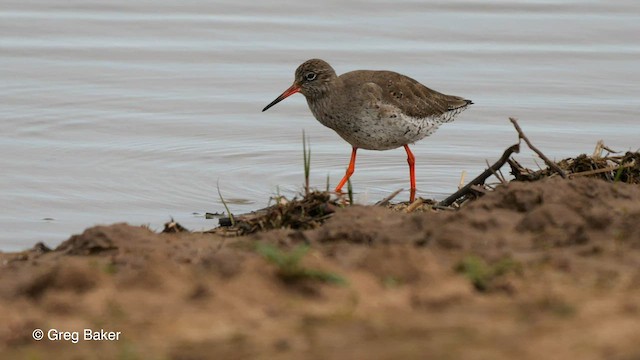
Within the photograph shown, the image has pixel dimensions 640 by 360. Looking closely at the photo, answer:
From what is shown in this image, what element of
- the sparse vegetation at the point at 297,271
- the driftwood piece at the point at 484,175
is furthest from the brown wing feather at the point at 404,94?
the sparse vegetation at the point at 297,271

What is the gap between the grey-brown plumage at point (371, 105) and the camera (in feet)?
34.5

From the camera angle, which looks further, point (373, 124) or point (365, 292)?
point (373, 124)

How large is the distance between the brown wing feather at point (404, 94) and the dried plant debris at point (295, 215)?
111 inches

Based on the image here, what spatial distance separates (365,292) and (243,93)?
823 centimetres

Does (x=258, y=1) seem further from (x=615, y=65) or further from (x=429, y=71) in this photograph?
(x=615, y=65)

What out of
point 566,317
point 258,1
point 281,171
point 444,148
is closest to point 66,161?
point 281,171

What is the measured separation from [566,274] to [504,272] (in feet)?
0.94

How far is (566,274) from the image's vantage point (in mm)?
5672

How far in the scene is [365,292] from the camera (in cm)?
546

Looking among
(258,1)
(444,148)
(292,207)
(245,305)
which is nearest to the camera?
(245,305)

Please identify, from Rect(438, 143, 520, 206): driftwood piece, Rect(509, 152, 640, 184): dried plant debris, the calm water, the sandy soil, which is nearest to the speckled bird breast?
the calm water

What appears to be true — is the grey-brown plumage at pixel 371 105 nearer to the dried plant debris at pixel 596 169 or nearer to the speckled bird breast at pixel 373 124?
the speckled bird breast at pixel 373 124

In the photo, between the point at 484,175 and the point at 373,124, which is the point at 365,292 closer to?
the point at 484,175

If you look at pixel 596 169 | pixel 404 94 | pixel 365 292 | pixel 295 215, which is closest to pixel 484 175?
pixel 596 169
